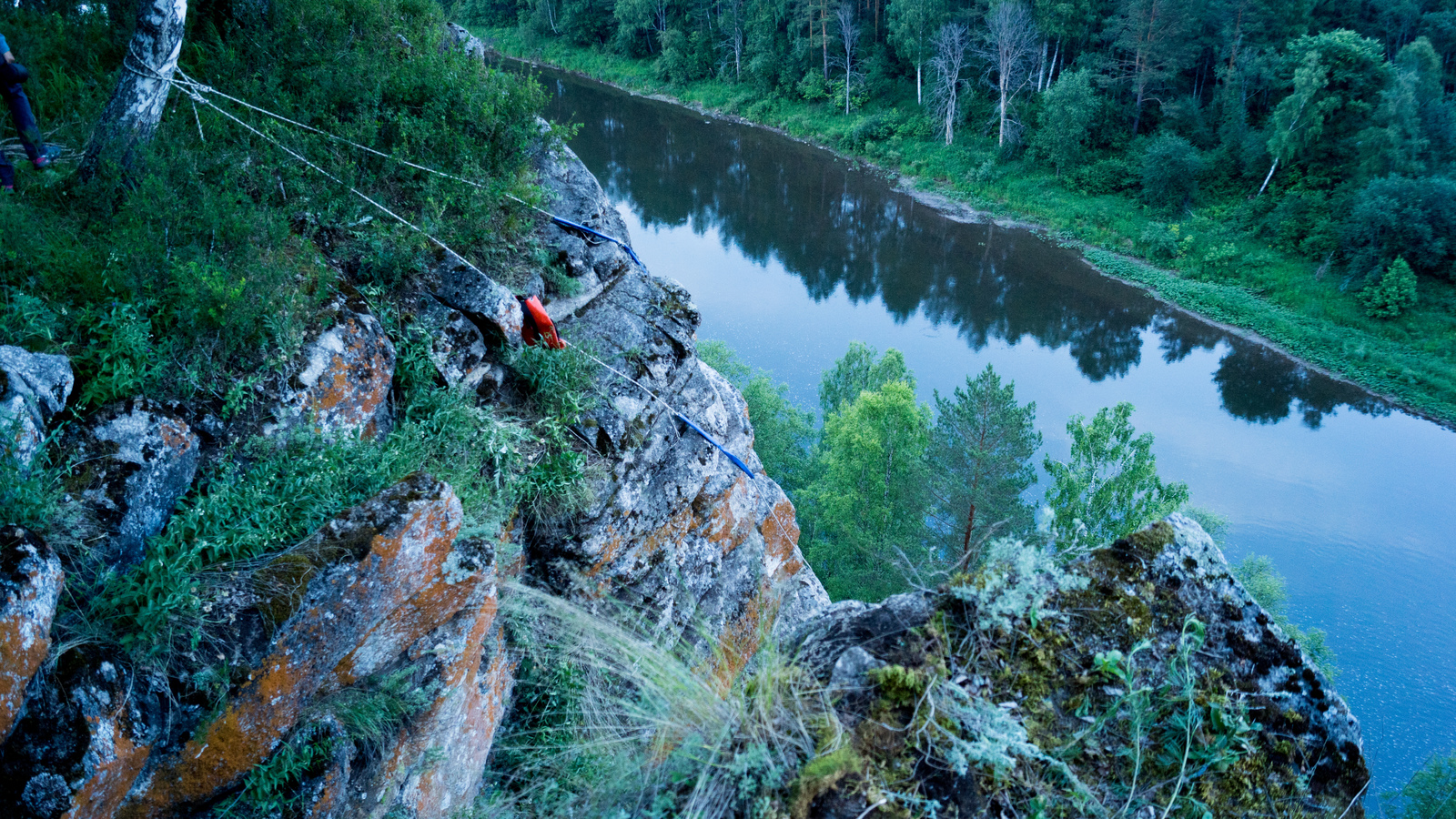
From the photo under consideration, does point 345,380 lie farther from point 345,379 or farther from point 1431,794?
point 1431,794

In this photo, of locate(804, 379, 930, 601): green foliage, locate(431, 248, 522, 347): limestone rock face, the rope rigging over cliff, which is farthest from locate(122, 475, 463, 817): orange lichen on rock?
locate(804, 379, 930, 601): green foliage

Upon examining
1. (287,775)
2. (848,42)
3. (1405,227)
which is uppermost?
(848,42)

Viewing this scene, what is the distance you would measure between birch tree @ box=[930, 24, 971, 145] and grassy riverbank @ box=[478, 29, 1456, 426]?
1.08 m

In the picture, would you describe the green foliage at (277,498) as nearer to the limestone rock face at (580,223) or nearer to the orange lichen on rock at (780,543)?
the limestone rock face at (580,223)

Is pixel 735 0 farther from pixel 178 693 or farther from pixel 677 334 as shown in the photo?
pixel 178 693

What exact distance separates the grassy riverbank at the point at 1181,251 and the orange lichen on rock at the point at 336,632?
3405cm

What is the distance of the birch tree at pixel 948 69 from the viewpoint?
43344 mm

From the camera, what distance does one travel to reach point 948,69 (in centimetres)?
4472

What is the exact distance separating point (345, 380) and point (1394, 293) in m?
37.5

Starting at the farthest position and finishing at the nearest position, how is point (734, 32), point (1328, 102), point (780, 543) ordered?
point (734, 32) → point (1328, 102) → point (780, 543)

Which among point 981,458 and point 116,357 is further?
point 981,458

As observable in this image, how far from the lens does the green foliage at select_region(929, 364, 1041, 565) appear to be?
1800 centimetres

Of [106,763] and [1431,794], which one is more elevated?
[106,763]

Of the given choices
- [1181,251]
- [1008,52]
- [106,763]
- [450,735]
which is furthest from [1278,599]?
[1008,52]
